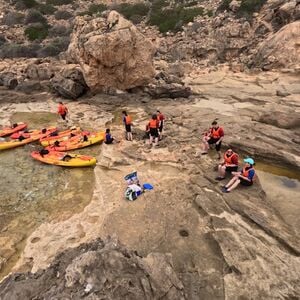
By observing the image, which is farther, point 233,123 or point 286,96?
point 286,96

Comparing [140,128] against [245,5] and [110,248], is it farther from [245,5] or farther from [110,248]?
[245,5]

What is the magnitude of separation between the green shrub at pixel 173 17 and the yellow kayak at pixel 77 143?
20.6 meters

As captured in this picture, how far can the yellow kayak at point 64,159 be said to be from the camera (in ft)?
41.1

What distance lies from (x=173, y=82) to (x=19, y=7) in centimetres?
3022

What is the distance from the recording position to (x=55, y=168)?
1271cm

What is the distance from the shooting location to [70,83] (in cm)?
2044

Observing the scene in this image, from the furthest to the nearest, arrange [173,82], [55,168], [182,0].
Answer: [182,0] < [173,82] < [55,168]

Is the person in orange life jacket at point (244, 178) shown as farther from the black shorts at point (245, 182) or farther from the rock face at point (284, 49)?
the rock face at point (284, 49)

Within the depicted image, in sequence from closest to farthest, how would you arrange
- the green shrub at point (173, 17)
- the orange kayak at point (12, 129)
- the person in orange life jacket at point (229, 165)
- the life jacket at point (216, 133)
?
the person in orange life jacket at point (229, 165), the life jacket at point (216, 133), the orange kayak at point (12, 129), the green shrub at point (173, 17)

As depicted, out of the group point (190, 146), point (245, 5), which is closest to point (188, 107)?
point (190, 146)

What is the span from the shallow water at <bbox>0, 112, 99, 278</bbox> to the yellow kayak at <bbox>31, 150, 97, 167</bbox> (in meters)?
0.19

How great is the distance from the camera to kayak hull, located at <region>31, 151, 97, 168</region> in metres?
12.5

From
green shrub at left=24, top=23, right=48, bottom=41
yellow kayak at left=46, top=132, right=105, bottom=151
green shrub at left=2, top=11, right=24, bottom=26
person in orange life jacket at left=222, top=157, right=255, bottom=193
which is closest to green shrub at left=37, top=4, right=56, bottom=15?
green shrub at left=2, top=11, right=24, bottom=26

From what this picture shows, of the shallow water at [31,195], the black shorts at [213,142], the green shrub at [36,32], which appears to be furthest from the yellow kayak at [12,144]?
the green shrub at [36,32]
